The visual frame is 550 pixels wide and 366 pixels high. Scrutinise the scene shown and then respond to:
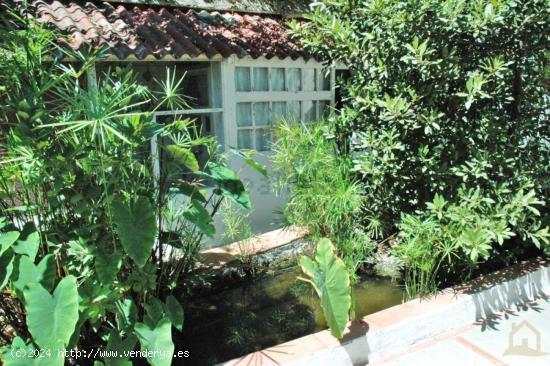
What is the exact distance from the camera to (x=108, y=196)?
3.07 metres

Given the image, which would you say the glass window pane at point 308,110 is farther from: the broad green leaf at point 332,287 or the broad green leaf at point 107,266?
the broad green leaf at point 107,266

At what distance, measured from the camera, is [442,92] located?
4582 mm

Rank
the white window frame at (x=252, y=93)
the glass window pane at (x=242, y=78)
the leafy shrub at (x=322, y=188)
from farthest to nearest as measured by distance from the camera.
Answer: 1. the glass window pane at (x=242, y=78)
2. the white window frame at (x=252, y=93)
3. the leafy shrub at (x=322, y=188)

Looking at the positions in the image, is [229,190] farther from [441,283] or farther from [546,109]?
[546,109]

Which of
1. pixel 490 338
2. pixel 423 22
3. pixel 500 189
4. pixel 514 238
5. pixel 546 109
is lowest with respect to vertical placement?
pixel 490 338

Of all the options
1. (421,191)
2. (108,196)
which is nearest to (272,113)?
(421,191)

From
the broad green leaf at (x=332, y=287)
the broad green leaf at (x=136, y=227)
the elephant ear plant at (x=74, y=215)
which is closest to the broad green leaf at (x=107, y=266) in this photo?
the elephant ear plant at (x=74, y=215)

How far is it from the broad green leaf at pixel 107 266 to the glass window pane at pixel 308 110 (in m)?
4.89

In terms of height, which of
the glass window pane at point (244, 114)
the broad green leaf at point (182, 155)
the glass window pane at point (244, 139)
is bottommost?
the glass window pane at point (244, 139)

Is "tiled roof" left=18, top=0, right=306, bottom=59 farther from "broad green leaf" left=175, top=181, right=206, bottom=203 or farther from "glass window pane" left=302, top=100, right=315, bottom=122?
"broad green leaf" left=175, top=181, right=206, bottom=203

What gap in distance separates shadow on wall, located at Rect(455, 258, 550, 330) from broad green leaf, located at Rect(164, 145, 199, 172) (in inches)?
113

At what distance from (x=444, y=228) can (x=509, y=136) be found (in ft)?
5.12

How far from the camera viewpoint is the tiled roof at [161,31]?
16.4 feet

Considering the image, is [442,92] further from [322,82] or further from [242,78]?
[322,82]
